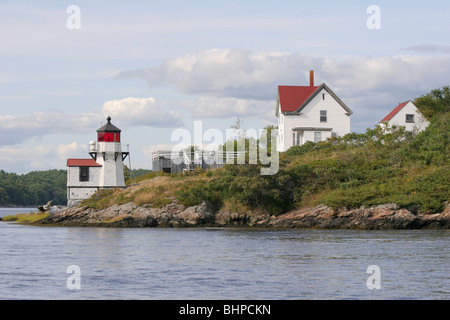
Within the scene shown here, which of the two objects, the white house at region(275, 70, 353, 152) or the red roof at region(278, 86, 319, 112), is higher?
the red roof at region(278, 86, 319, 112)

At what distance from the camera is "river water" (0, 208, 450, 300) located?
20656 mm

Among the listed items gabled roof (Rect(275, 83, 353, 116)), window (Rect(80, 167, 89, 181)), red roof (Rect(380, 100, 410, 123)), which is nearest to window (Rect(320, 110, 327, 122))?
gabled roof (Rect(275, 83, 353, 116))

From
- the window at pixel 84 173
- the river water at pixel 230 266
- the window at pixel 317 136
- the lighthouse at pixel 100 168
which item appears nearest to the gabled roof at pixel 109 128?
the lighthouse at pixel 100 168

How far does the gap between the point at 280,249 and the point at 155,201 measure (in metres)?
20.5

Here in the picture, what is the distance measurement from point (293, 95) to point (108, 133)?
727 inches

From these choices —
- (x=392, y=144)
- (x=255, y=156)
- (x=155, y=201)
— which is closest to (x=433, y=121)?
(x=392, y=144)

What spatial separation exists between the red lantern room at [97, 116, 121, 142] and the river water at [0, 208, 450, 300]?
63.8 ft

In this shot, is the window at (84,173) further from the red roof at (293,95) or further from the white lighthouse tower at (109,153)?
the red roof at (293,95)

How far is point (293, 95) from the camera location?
6272cm

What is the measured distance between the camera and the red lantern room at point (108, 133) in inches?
2317

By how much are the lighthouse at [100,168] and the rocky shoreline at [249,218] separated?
3.81 meters

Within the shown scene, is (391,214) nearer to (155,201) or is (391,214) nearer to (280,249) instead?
(280,249)

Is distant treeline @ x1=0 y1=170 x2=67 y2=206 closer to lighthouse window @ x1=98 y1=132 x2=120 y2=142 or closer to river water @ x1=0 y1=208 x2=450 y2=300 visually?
lighthouse window @ x1=98 y1=132 x2=120 y2=142
